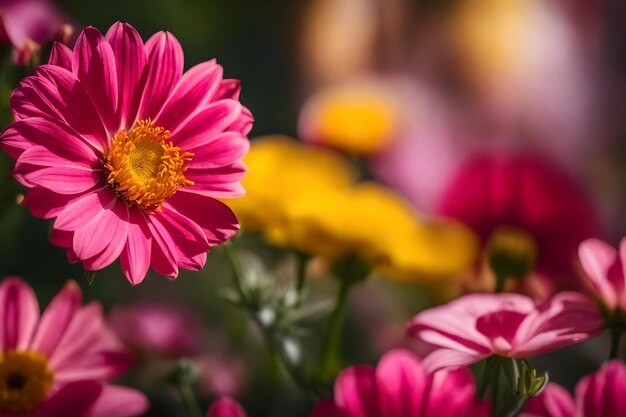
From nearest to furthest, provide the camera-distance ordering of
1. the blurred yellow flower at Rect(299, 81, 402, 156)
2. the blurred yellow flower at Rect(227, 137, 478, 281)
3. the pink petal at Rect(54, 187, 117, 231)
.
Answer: the pink petal at Rect(54, 187, 117, 231) → the blurred yellow flower at Rect(227, 137, 478, 281) → the blurred yellow flower at Rect(299, 81, 402, 156)

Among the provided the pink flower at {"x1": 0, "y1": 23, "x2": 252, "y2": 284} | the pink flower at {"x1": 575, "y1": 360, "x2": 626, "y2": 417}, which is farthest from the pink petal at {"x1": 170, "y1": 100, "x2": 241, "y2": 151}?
the pink flower at {"x1": 575, "y1": 360, "x2": 626, "y2": 417}

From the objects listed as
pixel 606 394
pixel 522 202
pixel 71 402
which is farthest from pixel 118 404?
pixel 522 202

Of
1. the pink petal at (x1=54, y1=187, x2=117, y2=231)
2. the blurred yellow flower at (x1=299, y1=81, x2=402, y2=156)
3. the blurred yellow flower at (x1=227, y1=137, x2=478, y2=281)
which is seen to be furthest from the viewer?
the blurred yellow flower at (x1=299, y1=81, x2=402, y2=156)

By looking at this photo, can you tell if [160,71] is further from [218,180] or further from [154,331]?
[154,331]

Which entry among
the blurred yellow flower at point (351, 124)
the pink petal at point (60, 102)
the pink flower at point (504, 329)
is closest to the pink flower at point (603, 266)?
the pink flower at point (504, 329)

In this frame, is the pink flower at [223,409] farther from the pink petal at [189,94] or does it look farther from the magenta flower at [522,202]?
the magenta flower at [522,202]

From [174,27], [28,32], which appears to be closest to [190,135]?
[28,32]

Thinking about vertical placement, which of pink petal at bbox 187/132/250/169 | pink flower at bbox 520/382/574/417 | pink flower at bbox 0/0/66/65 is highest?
pink flower at bbox 0/0/66/65

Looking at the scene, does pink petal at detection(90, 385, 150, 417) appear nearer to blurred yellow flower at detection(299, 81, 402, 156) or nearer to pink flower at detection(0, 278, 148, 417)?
pink flower at detection(0, 278, 148, 417)
